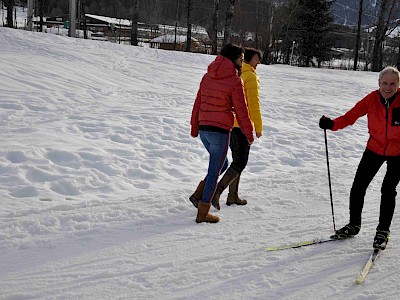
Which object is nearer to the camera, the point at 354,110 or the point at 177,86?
the point at 354,110

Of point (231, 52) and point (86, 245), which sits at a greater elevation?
point (231, 52)

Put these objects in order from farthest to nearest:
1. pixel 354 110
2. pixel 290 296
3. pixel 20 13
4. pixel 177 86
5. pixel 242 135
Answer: pixel 20 13 → pixel 177 86 → pixel 242 135 → pixel 354 110 → pixel 290 296

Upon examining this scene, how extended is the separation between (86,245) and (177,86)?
1001 centimetres

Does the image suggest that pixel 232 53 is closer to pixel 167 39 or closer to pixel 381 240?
pixel 381 240

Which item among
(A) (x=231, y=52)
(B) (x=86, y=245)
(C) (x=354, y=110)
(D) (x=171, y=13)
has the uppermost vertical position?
(D) (x=171, y=13)

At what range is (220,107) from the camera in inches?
167

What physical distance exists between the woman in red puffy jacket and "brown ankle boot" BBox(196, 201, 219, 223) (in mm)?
10

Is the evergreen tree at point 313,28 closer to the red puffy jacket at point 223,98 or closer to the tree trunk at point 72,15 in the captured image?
the tree trunk at point 72,15

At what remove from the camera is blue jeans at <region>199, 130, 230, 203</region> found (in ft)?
14.1

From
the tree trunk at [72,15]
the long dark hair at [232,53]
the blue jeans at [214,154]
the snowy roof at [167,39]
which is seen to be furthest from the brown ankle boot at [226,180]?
the snowy roof at [167,39]

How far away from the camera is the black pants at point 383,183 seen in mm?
3975

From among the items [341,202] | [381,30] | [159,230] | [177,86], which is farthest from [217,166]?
[381,30]

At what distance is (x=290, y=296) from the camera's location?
3.19 metres

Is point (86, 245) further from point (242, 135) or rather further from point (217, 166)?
point (242, 135)
